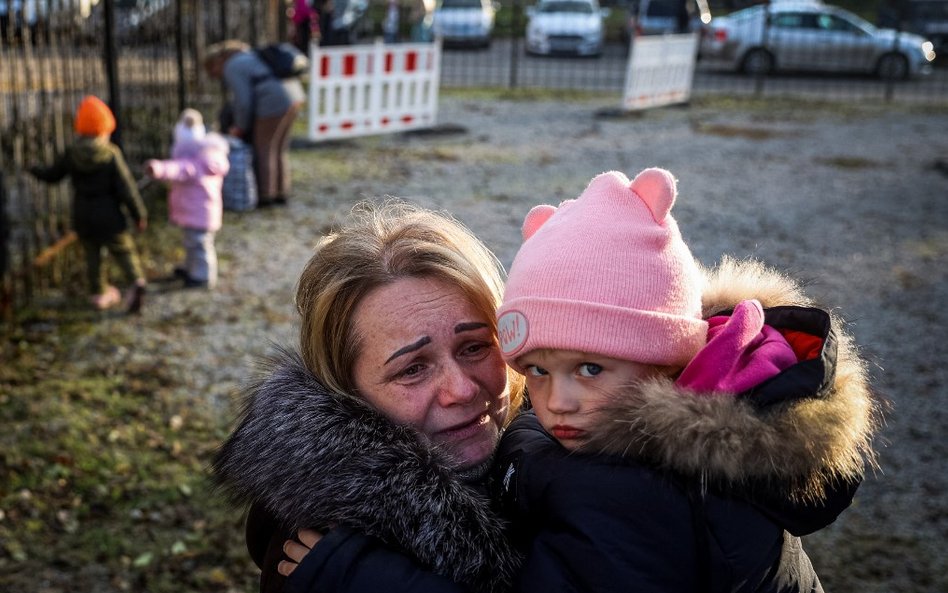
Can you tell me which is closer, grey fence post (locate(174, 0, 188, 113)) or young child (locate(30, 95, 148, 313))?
young child (locate(30, 95, 148, 313))

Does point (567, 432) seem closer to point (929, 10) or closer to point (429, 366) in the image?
point (429, 366)

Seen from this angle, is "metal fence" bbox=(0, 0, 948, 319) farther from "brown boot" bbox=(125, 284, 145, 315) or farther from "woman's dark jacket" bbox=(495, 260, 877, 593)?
"woman's dark jacket" bbox=(495, 260, 877, 593)

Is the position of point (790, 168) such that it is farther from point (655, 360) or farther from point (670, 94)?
point (655, 360)

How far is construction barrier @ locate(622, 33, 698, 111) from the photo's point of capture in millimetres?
16562

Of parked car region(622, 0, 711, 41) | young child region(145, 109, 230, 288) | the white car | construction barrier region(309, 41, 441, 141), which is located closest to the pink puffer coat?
young child region(145, 109, 230, 288)

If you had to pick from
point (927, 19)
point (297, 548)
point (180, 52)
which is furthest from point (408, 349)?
point (927, 19)

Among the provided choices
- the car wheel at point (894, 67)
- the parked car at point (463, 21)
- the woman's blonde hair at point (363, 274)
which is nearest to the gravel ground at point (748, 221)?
the woman's blonde hair at point (363, 274)

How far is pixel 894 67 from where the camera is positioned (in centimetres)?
2181

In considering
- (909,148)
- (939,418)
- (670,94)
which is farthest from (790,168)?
(939,418)

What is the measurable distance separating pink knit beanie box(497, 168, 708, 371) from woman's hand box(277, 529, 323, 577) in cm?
47

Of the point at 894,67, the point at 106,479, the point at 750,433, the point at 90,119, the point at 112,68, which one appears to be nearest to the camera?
the point at 750,433

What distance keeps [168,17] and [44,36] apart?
329 centimetres

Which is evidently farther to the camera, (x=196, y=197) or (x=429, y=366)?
(x=196, y=197)

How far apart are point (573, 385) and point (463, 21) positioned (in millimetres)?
24318
